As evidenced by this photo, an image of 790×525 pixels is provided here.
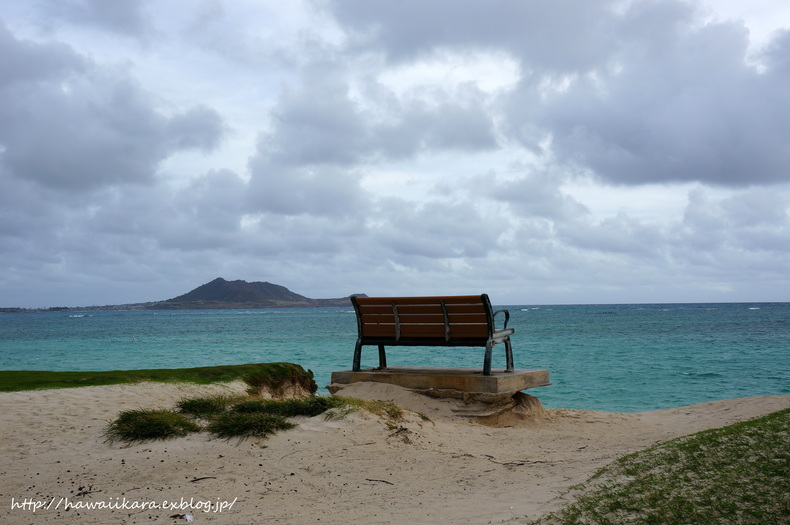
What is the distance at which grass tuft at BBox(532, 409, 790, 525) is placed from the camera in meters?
3.60

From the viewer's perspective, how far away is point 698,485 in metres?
4.03

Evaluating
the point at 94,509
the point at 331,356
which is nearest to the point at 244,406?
the point at 94,509

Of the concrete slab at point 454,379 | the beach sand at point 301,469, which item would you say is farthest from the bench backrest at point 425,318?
the beach sand at point 301,469

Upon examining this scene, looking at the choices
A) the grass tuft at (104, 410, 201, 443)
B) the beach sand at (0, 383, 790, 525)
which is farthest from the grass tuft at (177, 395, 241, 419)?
the beach sand at (0, 383, 790, 525)

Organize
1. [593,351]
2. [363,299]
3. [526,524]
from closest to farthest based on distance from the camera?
1. [526,524]
2. [363,299]
3. [593,351]

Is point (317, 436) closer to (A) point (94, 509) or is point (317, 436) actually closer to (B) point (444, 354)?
(A) point (94, 509)

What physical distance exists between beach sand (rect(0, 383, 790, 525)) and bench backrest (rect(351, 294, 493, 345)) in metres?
1.31

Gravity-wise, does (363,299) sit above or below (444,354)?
above

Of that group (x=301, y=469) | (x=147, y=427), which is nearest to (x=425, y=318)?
(x=301, y=469)

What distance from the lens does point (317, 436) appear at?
6254 mm

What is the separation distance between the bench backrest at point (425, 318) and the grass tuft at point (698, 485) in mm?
3667

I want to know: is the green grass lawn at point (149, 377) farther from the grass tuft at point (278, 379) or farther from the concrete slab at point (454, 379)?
the concrete slab at point (454, 379)

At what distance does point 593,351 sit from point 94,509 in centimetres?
2573

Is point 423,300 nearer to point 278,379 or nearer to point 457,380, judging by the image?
point 457,380
